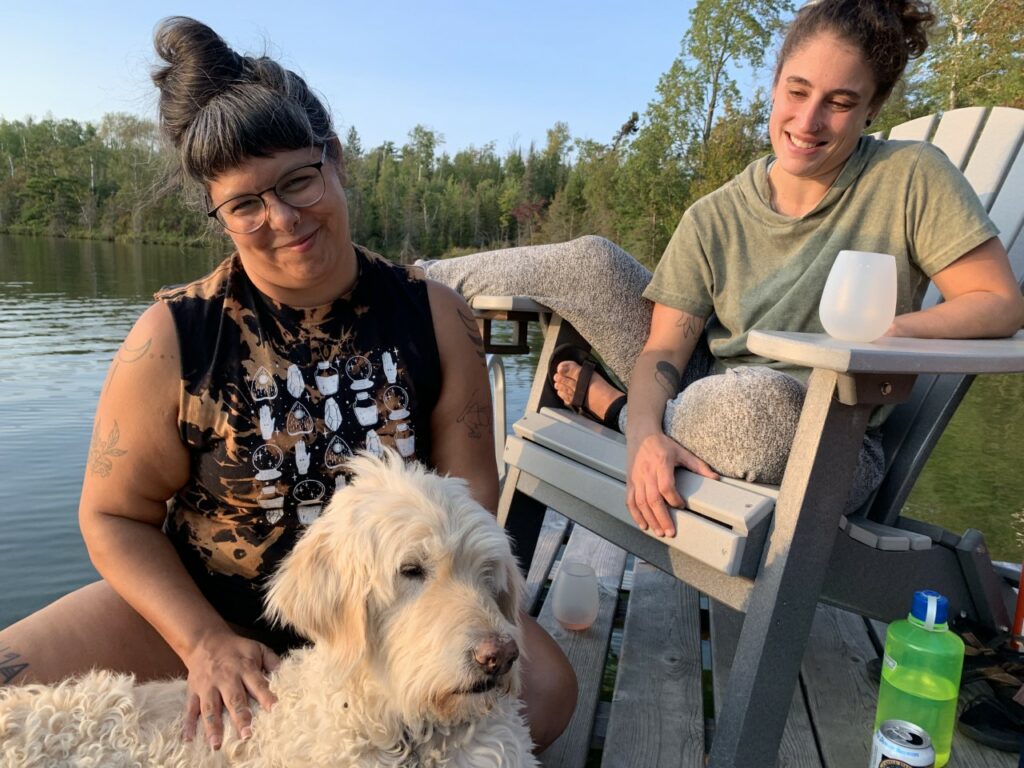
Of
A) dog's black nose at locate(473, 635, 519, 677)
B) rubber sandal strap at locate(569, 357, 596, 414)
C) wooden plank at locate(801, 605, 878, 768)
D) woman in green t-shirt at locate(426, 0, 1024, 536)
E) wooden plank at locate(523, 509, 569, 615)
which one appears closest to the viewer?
dog's black nose at locate(473, 635, 519, 677)

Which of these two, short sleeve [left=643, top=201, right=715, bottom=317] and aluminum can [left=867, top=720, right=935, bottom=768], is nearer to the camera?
aluminum can [left=867, top=720, right=935, bottom=768]

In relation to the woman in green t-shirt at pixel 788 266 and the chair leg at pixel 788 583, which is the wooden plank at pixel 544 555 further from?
the chair leg at pixel 788 583

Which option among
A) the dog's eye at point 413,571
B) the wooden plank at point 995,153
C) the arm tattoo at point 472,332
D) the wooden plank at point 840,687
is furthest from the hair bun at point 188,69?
the wooden plank at point 995,153

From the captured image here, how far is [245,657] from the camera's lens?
1.66 meters

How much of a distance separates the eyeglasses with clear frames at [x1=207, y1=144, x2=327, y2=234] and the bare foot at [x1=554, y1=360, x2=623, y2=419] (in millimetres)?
1401

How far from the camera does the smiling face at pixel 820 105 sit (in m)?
2.13

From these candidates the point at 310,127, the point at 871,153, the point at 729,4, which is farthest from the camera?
the point at 729,4

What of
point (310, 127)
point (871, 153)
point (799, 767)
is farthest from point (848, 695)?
point (310, 127)

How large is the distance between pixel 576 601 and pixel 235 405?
5.17ft

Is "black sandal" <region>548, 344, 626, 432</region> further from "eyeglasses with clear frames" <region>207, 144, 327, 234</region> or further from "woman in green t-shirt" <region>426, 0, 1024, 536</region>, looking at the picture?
"eyeglasses with clear frames" <region>207, 144, 327, 234</region>

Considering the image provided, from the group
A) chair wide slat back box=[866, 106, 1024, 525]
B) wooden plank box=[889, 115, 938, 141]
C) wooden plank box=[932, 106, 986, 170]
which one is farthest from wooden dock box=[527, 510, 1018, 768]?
wooden plank box=[889, 115, 938, 141]

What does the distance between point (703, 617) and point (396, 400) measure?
180 centimetres

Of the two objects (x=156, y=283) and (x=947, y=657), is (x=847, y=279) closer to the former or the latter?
(x=947, y=657)

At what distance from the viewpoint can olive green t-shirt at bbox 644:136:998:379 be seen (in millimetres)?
2172
